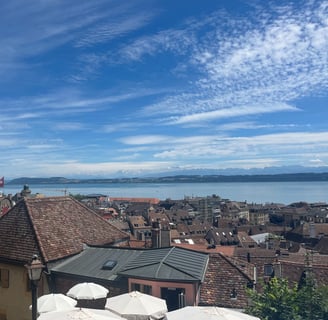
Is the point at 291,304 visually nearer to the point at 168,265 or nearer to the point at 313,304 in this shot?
the point at 313,304

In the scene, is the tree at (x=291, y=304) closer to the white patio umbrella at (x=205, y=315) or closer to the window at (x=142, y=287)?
the white patio umbrella at (x=205, y=315)

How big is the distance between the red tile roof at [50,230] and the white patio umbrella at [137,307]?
6.40 meters

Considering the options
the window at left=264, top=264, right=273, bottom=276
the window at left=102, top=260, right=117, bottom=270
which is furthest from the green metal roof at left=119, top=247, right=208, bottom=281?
the window at left=264, top=264, right=273, bottom=276

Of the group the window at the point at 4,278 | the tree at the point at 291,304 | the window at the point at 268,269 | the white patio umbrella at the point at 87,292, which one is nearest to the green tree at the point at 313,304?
the tree at the point at 291,304

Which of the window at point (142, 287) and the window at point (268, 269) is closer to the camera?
the window at point (142, 287)

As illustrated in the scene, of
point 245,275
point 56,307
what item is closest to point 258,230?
point 245,275

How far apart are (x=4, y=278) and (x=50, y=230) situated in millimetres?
3179

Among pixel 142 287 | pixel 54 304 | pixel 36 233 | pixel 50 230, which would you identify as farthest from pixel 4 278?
pixel 142 287

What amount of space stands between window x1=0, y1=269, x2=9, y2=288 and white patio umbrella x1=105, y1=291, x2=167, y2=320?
7890 millimetres

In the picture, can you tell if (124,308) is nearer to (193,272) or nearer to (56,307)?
(56,307)

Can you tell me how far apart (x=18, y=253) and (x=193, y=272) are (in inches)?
348

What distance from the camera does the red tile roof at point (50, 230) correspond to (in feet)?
63.9

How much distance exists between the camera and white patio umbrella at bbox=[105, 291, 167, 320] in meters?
13.3

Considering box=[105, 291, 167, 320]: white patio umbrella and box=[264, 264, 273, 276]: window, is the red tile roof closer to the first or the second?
box=[105, 291, 167, 320]: white patio umbrella
